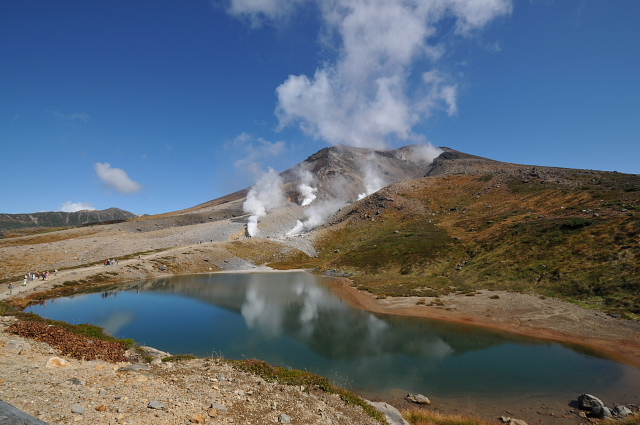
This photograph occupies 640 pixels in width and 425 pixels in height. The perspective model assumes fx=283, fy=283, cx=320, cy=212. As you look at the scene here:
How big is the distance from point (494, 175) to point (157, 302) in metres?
144

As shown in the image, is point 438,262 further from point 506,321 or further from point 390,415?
point 390,415

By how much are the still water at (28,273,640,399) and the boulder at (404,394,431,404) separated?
1.31m

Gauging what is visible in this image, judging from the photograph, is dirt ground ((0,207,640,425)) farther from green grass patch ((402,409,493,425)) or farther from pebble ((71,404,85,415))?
green grass patch ((402,409,493,425))

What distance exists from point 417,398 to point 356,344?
10.9 m

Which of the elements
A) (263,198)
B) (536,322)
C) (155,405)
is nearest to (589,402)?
(536,322)

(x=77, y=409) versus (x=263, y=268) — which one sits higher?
(x=77, y=409)

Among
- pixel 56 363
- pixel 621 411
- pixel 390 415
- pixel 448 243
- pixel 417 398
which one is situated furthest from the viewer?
pixel 448 243

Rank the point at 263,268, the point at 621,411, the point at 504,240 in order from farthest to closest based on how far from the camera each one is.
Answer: the point at 263,268 < the point at 504,240 < the point at 621,411

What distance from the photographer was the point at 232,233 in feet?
416

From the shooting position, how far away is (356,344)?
28719 mm

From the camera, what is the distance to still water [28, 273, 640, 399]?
21.2 meters

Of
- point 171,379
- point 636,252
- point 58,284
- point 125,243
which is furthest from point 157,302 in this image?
point 636,252

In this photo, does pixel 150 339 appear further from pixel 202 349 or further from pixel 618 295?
pixel 618 295

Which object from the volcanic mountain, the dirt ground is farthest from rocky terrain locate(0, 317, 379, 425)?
the volcanic mountain
